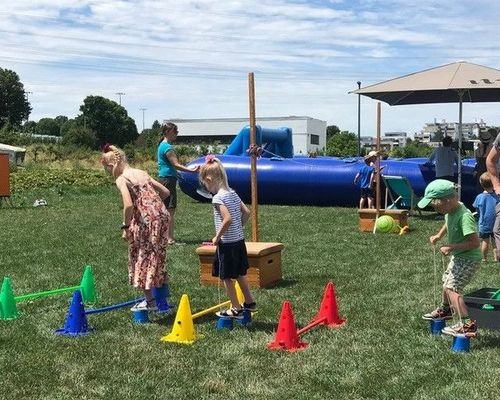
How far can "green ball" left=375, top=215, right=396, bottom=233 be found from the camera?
12.8m

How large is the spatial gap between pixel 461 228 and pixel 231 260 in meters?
2.00

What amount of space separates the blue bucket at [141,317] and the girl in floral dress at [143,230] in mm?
37

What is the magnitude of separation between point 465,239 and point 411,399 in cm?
163

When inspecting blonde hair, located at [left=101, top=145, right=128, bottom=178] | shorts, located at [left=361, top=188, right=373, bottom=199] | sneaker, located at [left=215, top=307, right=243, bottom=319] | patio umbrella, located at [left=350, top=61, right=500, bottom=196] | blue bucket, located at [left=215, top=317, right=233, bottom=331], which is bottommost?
blue bucket, located at [left=215, top=317, right=233, bottom=331]

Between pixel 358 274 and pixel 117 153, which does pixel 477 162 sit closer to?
pixel 358 274

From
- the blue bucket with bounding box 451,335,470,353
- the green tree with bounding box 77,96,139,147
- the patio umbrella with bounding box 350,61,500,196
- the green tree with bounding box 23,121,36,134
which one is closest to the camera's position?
the blue bucket with bounding box 451,335,470,353

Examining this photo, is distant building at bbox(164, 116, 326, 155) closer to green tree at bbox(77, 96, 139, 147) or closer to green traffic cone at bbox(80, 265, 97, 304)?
green tree at bbox(77, 96, 139, 147)

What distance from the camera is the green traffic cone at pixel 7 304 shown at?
6672 mm

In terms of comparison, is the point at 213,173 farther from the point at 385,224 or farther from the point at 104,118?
the point at 104,118

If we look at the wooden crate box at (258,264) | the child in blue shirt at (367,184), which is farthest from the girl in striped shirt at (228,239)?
the child in blue shirt at (367,184)

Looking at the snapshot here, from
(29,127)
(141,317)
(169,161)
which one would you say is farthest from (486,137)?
(29,127)

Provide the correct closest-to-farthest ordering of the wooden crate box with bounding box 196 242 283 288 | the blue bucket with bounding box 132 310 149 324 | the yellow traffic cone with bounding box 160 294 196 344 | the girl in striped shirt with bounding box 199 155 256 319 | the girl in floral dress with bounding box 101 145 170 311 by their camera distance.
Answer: the yellow traffic cone with bounding box 160 294 196 344, the girl in striped shirt with bounding box 199 155 256 319, the girl in floral dress with bounding box 101 145 170 311, the blue bucket with bounding box 132 310 149 324, the wooden crate box with bounding box 196 242 283 288

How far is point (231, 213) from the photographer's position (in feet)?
20.4

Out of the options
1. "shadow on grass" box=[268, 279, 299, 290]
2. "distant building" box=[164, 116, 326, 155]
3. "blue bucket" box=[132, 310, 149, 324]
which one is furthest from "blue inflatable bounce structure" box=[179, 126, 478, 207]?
"distant building" box=[164, 116, 326, 155]
